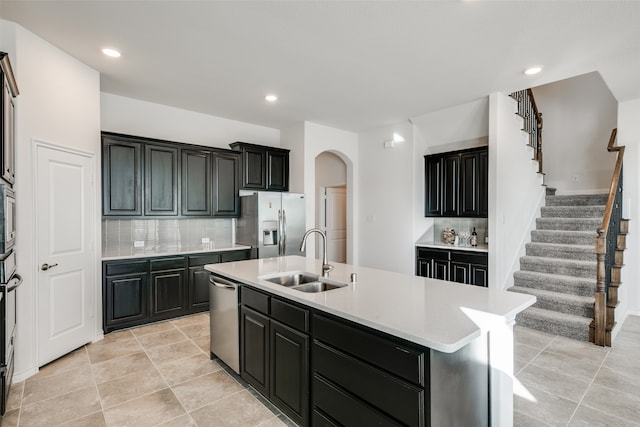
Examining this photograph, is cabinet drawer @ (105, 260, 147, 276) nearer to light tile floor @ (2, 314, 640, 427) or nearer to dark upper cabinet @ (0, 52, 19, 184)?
light tile floor @ (2, 314, 640, 427)

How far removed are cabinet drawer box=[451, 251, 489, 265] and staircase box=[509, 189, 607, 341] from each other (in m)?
0.53

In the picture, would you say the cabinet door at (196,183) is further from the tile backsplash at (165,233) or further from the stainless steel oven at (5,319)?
the stainless steel oven at (5,319)

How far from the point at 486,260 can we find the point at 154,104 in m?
A: 5.11

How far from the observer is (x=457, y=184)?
5055 mm

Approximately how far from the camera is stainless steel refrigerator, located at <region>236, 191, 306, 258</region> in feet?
15.8

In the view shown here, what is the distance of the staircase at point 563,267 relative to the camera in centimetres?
372

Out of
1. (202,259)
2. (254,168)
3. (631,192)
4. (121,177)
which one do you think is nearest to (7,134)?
(121,177)

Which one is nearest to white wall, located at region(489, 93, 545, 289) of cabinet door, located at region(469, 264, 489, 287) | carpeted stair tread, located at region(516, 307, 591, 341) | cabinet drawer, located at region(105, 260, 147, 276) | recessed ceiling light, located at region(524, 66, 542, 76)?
cabinet door, located at region(469, 264, 489, 287)

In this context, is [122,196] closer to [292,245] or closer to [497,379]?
[292,245]

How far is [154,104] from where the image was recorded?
4609 millimetres

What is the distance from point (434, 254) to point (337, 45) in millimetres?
3438

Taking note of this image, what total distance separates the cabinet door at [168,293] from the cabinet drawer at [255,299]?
2052 millimetres

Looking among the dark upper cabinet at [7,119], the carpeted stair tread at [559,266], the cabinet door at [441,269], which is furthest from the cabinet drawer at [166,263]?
the carpeted stair tread at [559,266]

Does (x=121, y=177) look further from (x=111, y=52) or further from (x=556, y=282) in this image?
(x=556, y=282)
